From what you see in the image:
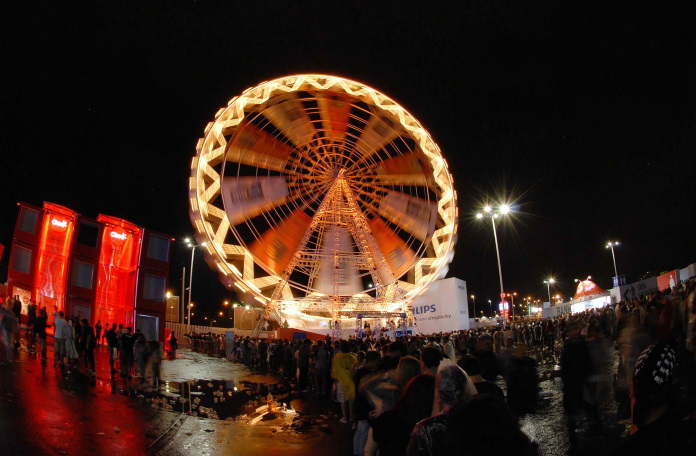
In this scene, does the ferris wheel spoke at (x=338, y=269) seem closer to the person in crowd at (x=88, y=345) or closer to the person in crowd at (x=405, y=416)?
the person in crowd at (x=88, y=345)

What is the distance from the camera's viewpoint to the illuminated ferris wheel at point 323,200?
25.7m

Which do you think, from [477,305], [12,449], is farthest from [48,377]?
[477,305]

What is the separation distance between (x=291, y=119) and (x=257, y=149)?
2510mm

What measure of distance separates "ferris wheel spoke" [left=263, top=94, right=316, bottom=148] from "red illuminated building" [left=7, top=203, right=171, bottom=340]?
944 centimetres

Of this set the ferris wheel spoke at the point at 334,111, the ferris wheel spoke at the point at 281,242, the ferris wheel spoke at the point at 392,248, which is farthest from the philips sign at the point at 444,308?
the ferris wheel spoke at the point at 334,111

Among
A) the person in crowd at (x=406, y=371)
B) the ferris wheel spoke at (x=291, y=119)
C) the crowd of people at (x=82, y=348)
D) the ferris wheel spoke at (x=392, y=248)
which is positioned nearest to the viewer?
the person in crowd at (x=406, y=371)

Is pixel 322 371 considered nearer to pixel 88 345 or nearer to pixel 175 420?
pixel 175 420

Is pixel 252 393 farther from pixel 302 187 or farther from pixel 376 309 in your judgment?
pixel 376 309

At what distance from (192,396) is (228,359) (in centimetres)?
1430

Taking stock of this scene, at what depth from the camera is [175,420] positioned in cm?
815

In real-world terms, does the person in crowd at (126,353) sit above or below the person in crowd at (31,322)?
below

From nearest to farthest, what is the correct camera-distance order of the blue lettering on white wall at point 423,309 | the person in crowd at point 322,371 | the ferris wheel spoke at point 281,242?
the person in crowd at point 322,371
the ferris wheel spoke at point 281,242
the blue lettering on white wall at point 423,309

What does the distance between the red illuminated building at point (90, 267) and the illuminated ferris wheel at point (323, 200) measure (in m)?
4.74

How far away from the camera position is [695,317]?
768 centimetres
